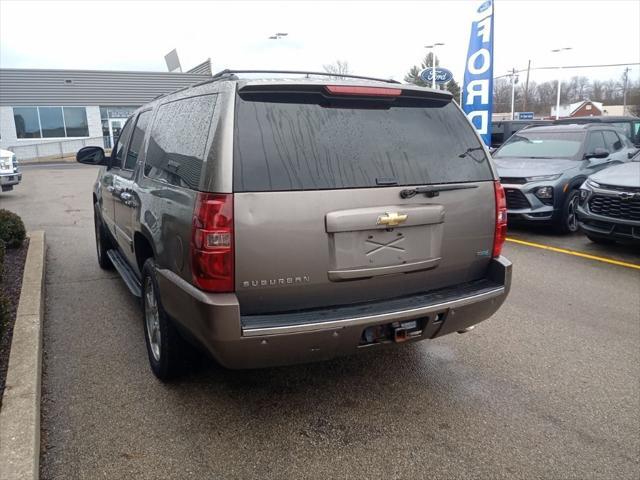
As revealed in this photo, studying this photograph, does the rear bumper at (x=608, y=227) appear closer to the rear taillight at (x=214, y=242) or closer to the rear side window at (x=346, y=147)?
the rear side window at (x=346, y=147)

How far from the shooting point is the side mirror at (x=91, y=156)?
18.3ft

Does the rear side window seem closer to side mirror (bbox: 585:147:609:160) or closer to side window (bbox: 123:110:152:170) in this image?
side window (bbox: 123:110:152:170)

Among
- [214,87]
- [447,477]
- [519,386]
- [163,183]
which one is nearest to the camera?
[447,477]

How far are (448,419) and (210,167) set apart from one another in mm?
2030

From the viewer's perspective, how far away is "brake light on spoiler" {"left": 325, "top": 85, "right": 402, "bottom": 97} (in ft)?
9.75

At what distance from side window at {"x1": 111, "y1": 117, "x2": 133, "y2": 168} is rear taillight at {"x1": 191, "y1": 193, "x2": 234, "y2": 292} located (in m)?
2.88

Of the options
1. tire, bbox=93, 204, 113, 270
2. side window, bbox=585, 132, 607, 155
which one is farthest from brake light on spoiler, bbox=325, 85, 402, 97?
side window, bbox=585, 132, 607, 155

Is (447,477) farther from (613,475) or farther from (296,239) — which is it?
(296,239)

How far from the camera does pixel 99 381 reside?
368 cm

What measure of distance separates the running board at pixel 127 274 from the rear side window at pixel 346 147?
186 cm

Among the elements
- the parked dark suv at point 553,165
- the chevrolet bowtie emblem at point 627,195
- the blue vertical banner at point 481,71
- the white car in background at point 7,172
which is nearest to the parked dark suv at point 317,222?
the chevrolet bowtie emblem at point 627,195

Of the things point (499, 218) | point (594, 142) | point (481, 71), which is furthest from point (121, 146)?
point (481, 71)

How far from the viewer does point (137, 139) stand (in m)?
4.70

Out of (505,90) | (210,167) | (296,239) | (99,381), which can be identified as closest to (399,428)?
(296,239)
